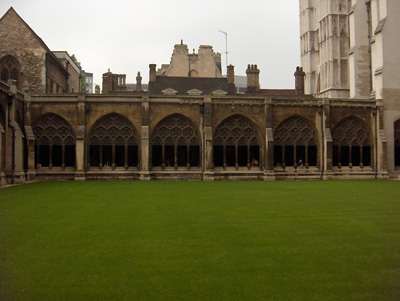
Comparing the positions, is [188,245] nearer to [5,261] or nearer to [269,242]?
[269,242]

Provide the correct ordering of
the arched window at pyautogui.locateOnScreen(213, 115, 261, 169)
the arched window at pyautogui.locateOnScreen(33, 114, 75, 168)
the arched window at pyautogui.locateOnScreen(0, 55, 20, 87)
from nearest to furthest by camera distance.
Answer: the arched window at pyautogui.locateOnScreen(33, 114, 75, 168) → the arched window at pyautogui.locateOnScreen(213, 115, 261, 169) → the arched window at pyautogui.locateOnScreen(0, 55, 20, 87)

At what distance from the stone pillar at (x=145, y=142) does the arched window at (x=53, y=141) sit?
508cm

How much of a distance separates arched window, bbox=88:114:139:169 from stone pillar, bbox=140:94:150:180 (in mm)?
1153

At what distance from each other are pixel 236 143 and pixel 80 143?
1115 cm

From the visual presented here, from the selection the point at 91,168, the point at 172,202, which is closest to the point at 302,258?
the point at 172,202

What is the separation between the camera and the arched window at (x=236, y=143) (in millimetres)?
27156

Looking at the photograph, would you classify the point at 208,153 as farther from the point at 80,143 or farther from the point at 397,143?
the point at 397,143

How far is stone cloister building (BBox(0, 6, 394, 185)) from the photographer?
25719 millimetres

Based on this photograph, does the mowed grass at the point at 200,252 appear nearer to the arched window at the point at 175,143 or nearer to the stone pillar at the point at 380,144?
the arched window at the point at 175,143

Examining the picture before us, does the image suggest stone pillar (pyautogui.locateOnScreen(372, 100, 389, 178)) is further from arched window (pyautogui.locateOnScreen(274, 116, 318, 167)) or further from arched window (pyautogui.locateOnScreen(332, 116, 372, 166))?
arched window (pyautogui.locateOnScreen(274, 116, 318, 167))

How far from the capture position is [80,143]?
83.2 ft

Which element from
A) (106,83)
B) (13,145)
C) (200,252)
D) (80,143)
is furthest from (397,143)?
(106,83)

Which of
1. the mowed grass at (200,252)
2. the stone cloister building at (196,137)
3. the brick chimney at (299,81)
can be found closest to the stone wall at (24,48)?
the stone cloister building at (196,137)

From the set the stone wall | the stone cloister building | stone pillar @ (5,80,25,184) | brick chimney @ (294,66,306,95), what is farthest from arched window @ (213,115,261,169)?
brick chimney @ (294,66,306,95)
